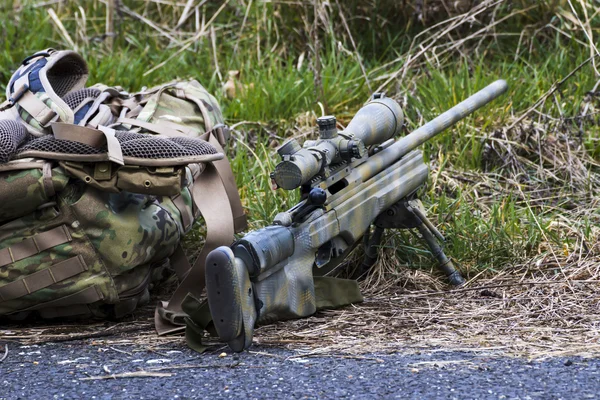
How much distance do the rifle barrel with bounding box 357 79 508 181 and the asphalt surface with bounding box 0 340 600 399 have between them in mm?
943

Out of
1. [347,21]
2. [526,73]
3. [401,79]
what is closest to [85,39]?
[347,21]

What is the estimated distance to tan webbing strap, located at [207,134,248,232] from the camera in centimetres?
379

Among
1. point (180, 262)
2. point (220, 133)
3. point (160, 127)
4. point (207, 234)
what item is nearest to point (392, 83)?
point (220, 133)

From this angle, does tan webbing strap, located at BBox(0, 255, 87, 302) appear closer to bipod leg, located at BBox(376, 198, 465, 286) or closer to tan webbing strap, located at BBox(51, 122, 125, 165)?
tan webbing strap, located at BBox(51, 122, 125, 165)

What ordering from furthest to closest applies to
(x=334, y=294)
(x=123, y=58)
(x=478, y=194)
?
(x=123, y=58), (x=478, y=194), (x=334, y=294)

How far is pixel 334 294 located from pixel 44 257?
3.62ft

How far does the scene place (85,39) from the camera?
20.2 ft

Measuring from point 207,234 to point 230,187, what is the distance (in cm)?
42

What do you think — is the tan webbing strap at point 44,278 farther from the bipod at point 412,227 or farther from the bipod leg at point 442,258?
the bipod leg at point 442,258

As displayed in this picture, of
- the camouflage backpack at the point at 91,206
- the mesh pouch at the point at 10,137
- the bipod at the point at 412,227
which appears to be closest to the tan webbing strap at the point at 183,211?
the camouflage backpack at the point at 91,206

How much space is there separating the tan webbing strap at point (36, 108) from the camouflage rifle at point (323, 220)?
0.94 m

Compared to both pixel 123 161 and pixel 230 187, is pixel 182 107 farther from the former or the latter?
pixel 123 161

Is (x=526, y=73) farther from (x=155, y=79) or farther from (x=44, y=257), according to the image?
(x=44, y=257)

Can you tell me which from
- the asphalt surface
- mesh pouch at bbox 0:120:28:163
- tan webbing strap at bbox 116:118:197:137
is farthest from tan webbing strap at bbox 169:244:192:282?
mesh pouch at bbox 0:120:28:163
